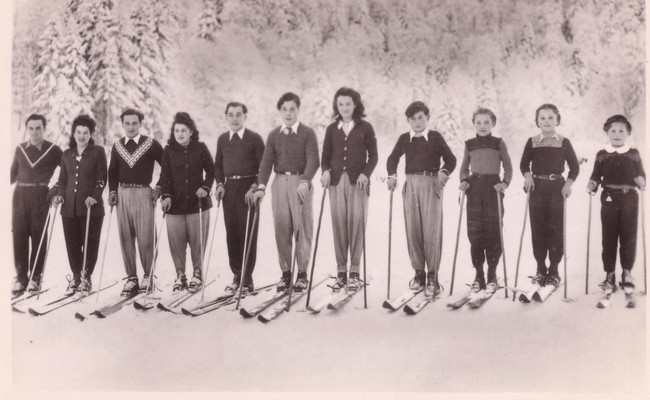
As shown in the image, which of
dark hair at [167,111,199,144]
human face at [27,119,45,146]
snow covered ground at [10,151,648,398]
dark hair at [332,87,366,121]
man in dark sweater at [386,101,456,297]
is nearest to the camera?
snow covered ground at [10,151,648,398]

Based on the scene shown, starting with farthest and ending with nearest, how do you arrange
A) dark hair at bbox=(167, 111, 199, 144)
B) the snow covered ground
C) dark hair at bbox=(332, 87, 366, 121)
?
dark hair at bbox=(167, 111, 199, 144) < dark hair at bbox=(332, 87, 366, 121) < the snow covered ground

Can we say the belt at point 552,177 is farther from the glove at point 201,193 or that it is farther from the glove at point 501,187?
the glove at point 201,193

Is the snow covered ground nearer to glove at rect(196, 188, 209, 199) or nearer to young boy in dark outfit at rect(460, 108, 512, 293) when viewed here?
young boy in dark outfit at rect(460, 108, 512, 293)

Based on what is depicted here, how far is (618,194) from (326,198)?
5.82 ft

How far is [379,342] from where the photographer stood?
3479mm

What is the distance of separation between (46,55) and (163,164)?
110 cm

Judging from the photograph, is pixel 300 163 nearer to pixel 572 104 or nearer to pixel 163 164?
pixel 163 164

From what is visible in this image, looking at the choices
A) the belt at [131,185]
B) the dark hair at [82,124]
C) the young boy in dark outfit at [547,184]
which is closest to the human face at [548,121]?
the young boy in dark outfit at [547,184]

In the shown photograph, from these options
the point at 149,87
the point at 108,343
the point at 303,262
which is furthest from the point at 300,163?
the point at 108,343

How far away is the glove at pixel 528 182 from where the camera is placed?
358 cm

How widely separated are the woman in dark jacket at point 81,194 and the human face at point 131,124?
0.22 meters

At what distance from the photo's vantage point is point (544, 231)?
12.0ft

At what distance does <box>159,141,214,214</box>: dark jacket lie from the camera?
3770 mm

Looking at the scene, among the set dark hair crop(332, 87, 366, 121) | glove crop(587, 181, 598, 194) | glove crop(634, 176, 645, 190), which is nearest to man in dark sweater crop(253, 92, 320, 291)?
dark hair crop(332, 87, 366, 121)
